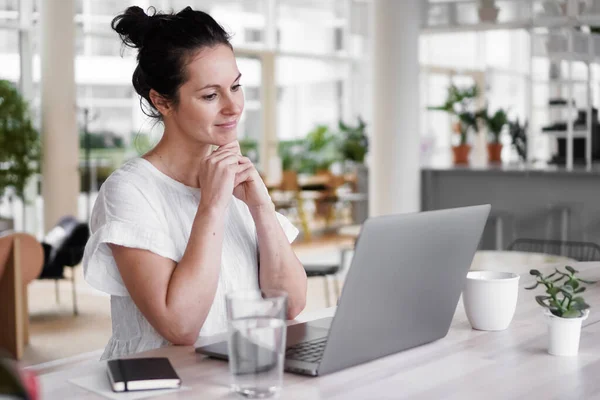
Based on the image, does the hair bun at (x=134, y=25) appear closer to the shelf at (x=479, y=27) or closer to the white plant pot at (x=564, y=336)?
the white plant pot at (x=564, y=336)

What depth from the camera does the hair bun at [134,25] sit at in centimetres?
195

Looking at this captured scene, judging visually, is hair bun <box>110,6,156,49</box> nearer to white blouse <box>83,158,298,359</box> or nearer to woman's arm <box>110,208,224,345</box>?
white blouse <box>83,158,298,359</box>

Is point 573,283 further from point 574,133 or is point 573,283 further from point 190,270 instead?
point 574,133

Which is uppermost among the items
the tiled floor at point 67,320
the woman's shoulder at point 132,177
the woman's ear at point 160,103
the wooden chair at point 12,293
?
the woman's ear at point 160,103

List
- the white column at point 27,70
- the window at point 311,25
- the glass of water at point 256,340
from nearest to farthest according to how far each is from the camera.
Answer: the glass of water at point 256,340
the white column at point 27,70
the window at point 311,25

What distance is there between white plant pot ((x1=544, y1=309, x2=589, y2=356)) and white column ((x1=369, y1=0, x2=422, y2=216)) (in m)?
5.81

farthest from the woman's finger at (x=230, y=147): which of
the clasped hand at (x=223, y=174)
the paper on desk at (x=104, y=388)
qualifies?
the paper on desk at (x=104, y=388)

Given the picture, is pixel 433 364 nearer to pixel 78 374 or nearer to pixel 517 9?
pixel 78 374

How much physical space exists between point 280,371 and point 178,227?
0.80 m

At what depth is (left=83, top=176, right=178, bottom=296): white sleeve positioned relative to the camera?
69.5 inches

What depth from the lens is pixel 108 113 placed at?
32.9 feet

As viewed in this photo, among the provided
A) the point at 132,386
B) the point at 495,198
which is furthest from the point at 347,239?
the point at 132,386

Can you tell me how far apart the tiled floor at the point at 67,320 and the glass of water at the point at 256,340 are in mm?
3905

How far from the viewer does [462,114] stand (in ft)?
24.3
